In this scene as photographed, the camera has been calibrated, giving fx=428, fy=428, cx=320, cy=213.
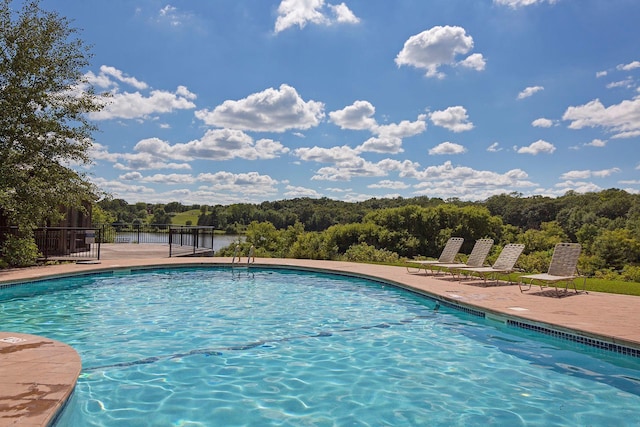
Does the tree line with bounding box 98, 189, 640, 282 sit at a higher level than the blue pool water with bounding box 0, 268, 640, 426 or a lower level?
higher

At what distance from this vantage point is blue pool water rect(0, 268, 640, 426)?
11.9 feet

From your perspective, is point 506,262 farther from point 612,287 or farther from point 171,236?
point 171,236

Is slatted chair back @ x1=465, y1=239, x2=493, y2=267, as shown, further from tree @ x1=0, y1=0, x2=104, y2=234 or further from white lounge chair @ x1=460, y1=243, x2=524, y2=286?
tree @ x1=0, y1=0, x2=104, y2=234

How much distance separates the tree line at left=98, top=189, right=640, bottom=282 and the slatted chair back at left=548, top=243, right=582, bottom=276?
16.9 feet

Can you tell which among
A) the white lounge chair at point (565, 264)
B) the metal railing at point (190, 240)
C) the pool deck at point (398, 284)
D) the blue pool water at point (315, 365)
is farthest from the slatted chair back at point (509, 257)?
the metal railing at point (190, 240)

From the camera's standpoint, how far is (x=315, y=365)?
4.83 metres

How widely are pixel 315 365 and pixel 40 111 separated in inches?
409

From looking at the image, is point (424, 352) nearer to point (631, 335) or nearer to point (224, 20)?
point (631, 335)

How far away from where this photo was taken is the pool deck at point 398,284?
2.93 m

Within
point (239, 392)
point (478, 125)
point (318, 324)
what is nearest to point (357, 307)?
point (318, 324)

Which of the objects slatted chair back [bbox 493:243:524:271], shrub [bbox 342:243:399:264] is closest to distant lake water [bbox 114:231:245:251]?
shrub [bbox 342:243:399:264]

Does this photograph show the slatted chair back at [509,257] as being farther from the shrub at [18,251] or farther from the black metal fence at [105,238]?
the shrub at [18,251]

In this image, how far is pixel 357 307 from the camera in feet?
25.8

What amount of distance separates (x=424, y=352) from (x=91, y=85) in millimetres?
11060
